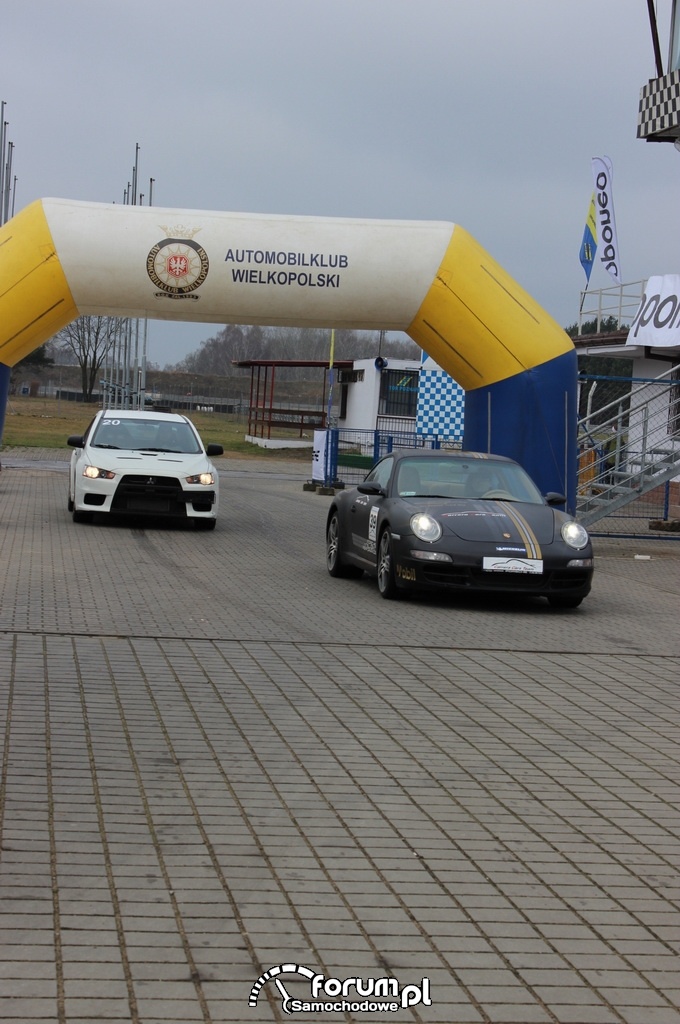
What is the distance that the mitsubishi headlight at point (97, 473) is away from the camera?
1639cm

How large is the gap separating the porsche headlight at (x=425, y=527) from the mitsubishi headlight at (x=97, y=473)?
6.32 metres

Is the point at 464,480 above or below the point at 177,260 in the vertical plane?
below

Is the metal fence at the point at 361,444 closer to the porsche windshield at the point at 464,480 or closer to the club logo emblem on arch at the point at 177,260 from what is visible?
the club logo emblem on arch at the point at 177,260

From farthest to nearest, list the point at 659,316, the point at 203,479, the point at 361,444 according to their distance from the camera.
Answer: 1. the point at 361,444
2. the point at 659,316
3. the point at 203,479

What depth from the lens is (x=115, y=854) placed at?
14.6 feet

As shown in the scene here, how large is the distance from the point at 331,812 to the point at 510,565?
6020mm

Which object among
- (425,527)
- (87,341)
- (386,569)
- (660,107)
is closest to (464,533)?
(425,527)

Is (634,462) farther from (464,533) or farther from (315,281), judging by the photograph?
(464,533)

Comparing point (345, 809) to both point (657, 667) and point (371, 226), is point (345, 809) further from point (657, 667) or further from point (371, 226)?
point (371, 226)

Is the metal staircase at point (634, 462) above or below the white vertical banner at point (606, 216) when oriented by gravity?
below

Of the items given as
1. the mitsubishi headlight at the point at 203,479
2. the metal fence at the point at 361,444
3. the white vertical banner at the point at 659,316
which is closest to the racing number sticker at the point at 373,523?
the mitsubishi headlight at the point at 203,479

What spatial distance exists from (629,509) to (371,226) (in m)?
10.8
